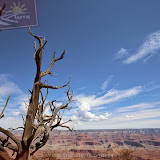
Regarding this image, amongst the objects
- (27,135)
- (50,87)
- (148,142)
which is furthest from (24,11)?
(148,142)

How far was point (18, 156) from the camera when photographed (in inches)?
113

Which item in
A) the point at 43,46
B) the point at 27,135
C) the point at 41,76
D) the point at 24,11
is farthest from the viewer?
the point at 41,76

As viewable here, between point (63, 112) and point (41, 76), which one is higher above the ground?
point (41, 76)

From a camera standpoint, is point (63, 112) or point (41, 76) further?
point (63, 112)

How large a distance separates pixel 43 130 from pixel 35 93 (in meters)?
0.95

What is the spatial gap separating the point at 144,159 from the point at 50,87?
112 metres

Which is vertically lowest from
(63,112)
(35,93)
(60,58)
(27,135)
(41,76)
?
(27,135)

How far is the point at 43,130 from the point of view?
3322 mm

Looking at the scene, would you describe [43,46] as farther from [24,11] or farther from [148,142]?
[148,142]

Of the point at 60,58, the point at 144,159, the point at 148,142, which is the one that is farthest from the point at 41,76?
the point at 148,142

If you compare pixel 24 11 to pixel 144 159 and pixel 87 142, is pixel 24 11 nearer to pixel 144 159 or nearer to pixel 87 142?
pixel 144 159

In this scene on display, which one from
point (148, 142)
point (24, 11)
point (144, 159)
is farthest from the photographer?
point (148, 142)

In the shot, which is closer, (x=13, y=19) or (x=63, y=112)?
(x=13, y=19)

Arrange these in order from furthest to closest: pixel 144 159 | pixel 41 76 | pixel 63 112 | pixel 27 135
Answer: pixel 144 159 < pixel 63 112 < pixel 41 76 < pixel 27 135
